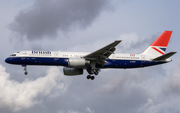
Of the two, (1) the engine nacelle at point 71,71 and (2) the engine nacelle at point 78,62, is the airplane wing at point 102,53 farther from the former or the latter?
(1) the engine nacelle at point 71,71

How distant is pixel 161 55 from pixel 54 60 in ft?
68.8

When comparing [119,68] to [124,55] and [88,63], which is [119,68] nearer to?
A: [124,55]

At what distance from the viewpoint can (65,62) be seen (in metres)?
48.2

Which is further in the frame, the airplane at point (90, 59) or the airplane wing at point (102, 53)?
the airplane at point (90, 59)

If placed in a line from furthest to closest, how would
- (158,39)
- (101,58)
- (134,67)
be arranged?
1. (158,39)
2. (134,67)
3. (101,58)

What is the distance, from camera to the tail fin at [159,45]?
5375cm

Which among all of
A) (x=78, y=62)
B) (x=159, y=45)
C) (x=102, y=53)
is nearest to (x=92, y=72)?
(x=78, y=62)

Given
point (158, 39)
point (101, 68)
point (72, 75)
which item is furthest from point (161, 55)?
point (72, 75)

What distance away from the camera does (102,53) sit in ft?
153

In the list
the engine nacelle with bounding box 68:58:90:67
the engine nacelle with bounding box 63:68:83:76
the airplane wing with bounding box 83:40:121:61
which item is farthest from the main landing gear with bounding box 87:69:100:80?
the airplane wing with bounding box 83:40:121:61

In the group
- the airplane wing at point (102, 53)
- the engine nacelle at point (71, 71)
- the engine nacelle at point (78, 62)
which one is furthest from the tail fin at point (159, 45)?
the engine nacelle at point (71, 71)

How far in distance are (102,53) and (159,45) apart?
564 inches

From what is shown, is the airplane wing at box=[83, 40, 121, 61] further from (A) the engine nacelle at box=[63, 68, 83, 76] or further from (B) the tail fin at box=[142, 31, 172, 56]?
(B) the tail fin at box=[142, 31, 172, 56]

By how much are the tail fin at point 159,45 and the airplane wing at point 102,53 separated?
33.6 feet
